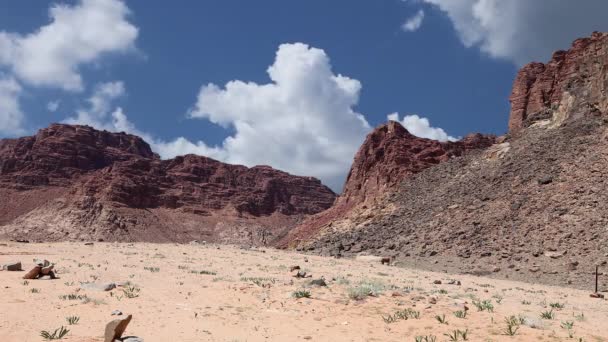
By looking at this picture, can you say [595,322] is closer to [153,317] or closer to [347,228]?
[153,317]

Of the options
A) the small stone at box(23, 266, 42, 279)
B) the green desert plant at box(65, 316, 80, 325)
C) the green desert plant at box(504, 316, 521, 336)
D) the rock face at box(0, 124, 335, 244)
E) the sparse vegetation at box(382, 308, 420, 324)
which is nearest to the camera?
the green desert plant at box(504, 316, 521, 336)

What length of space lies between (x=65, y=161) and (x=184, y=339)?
139875 mm

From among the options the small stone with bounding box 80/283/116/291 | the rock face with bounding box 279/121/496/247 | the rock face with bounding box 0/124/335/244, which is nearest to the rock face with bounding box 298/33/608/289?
the rock face with bounding box 279/121/496/247

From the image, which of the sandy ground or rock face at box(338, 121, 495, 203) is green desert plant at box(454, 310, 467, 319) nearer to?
the sandy ground

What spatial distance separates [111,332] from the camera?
8156 millimetres

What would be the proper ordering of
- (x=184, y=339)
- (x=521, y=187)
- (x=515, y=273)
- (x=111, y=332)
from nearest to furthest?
(x=111, y=332)
(x=184, y=339)
(x=515, y=273)
(x=521, y=187)

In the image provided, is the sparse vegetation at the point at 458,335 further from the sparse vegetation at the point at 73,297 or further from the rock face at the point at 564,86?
the rock face at the point at 564,86

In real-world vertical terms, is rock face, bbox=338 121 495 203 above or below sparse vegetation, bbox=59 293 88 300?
above

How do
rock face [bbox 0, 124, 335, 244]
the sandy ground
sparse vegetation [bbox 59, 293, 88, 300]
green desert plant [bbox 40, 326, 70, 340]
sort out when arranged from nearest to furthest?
1. green desert plant [bbox 40, 326, 70, 340]
2. the sandy ground
3. sparse vegetation [bbox 59, 293, 88, 300]
4. rock face [bbox 0, 124, 335, 244]

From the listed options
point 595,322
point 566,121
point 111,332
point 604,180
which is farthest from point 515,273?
point 111,332

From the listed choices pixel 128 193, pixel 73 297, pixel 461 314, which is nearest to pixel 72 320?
pixel 73 297

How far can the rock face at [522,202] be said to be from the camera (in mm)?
26906

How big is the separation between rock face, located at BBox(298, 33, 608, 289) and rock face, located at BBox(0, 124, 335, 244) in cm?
5574

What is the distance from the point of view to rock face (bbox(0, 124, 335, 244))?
95.4 meters
